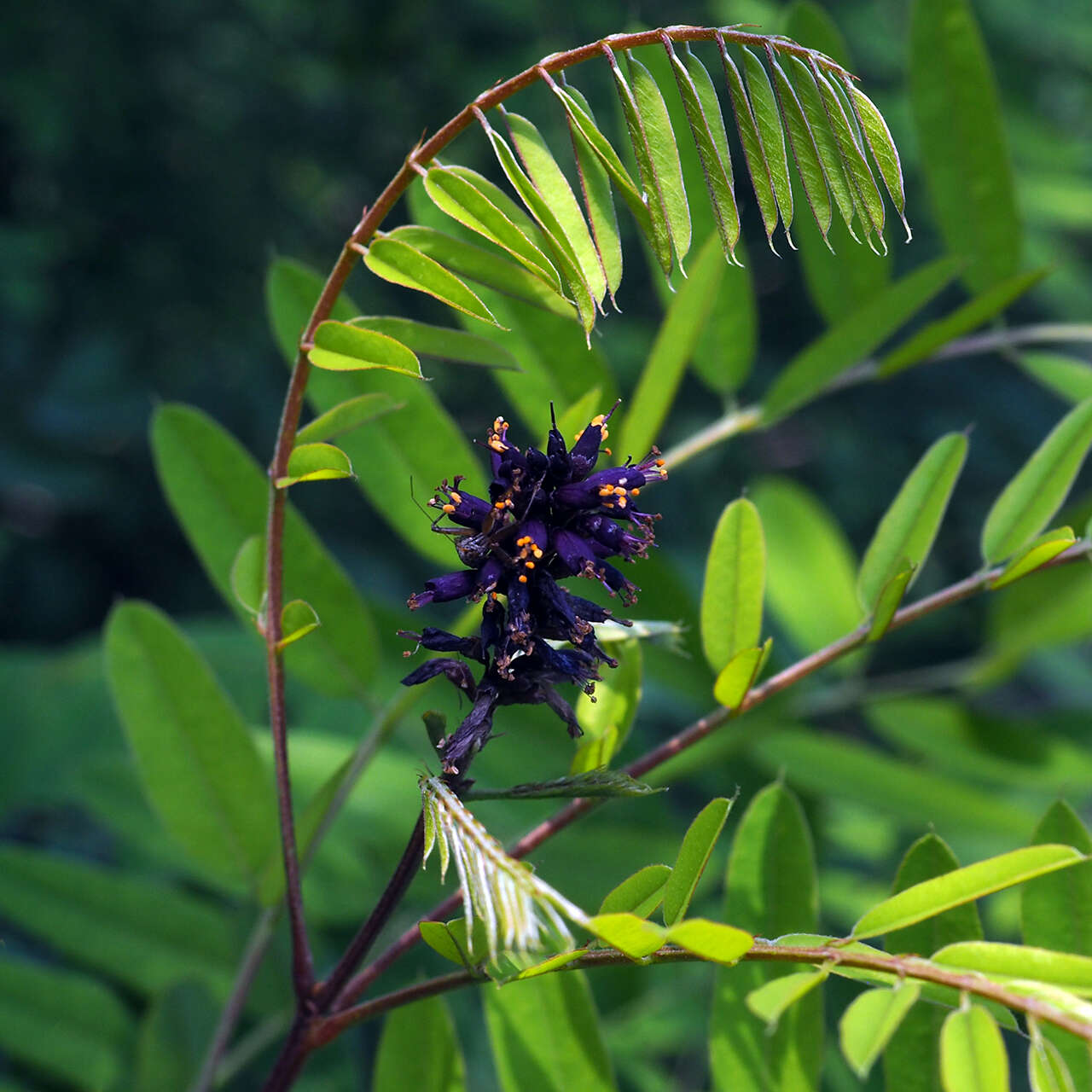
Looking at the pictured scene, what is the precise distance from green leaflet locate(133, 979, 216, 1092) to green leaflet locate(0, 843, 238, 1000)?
0.14 metres

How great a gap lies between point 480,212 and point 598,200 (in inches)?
3.5

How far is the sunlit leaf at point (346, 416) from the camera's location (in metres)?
0.92

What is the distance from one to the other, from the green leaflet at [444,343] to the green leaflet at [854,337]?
59 centimetres

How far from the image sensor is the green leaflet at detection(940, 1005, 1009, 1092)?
2.34 feet

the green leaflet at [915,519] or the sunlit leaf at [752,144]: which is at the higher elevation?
the sunlit leaf at [752,144]

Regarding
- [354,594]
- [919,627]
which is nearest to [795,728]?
[354,594]

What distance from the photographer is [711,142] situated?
0.80 m

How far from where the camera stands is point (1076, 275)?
3758mm

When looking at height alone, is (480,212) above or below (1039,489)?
above

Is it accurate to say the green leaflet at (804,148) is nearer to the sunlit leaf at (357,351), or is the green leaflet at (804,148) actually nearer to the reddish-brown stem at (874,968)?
the sunlit leaf at (357,351)

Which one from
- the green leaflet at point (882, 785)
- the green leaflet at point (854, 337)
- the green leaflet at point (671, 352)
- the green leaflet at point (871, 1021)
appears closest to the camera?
the green leaflet at point (871, 1021)

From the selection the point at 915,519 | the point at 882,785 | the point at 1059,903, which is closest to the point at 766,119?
the point at 915,519

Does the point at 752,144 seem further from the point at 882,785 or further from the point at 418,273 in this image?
the point at 882,785

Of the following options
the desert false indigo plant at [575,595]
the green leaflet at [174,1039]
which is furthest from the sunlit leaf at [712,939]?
the green leaflet at [174,1039]
